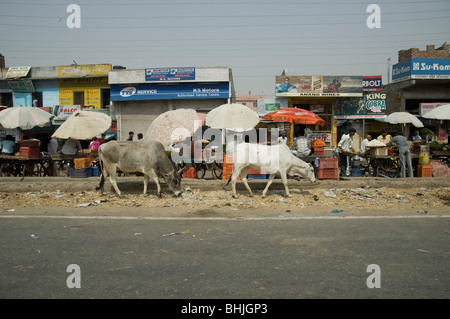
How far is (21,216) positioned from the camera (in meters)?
7.12

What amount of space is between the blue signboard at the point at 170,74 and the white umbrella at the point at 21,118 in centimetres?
831

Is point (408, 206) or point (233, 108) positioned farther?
point (233, 108)

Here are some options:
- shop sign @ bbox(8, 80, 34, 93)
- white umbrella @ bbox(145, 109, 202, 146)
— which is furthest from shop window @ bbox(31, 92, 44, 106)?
white umbrella @ bbox(145, 109, 202, 146)

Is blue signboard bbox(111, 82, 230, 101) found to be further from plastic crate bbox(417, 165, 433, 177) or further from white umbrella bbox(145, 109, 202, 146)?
plastic crate bbox(417, 165, 433, 177)

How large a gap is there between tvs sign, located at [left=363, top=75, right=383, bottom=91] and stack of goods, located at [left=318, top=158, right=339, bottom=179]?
13951 mm

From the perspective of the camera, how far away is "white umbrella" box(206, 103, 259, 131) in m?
11.1

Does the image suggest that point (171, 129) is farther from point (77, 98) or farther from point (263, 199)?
point (77, 98)

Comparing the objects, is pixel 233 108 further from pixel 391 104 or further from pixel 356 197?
pixel 391 104

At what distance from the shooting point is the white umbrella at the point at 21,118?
42.7ft

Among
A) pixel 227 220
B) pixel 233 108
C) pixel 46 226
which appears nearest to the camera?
pixel 46 226

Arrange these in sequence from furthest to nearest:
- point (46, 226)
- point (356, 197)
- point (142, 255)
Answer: point (356, 197) → point (46, 226) → point (142, 255)

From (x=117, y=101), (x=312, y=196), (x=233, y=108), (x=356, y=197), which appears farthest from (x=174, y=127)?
(x=117, y=101)

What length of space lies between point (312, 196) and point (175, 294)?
6639 mm

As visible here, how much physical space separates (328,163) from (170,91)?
12.8m
